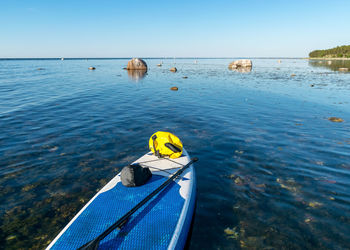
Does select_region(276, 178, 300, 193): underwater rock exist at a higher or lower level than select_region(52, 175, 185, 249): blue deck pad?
lower

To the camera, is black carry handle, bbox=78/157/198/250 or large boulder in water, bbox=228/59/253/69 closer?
black carry handle, bbox=78/157/198/250

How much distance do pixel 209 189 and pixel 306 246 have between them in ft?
9.86

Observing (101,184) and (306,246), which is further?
(101,184)

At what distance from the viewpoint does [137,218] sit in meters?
4.37

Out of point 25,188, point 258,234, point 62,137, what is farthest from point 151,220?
point 62,137

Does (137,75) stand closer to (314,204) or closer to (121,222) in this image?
(314,204)

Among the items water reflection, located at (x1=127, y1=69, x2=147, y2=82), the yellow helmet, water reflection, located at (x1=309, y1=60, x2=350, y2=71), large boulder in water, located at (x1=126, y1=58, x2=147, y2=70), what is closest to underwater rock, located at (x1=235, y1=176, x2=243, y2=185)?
the yellow helmet

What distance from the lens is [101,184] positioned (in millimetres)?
6844

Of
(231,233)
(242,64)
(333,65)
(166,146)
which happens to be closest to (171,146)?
(166,146)

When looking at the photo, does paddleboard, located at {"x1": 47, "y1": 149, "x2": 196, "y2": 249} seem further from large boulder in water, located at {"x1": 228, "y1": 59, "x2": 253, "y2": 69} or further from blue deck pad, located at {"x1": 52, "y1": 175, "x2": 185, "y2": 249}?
large boulder in water, located at {"x1": 228, "y1": 59, "x2": 253, "y2": 69}

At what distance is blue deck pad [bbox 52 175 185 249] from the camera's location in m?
3.78

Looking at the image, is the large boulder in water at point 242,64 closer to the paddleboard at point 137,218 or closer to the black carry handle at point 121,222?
the black carry handle at point 121,222

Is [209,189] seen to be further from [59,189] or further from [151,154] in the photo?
[59,189]

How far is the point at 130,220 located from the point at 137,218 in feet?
0.54
